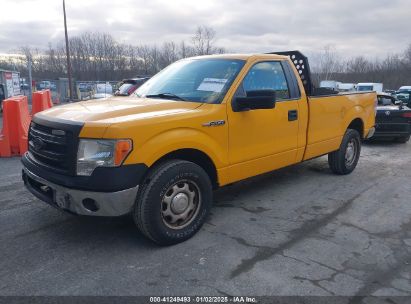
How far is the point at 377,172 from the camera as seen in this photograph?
7125 millimetres

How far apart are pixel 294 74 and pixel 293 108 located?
54 centimetres

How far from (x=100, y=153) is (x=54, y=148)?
556 millimetres

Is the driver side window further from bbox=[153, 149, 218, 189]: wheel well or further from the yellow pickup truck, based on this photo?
bbox=[153, 149, 218, 189]: wheel well

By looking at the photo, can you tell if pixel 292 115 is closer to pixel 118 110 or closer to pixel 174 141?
pixel 174 141

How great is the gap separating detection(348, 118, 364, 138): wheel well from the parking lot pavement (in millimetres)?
1634

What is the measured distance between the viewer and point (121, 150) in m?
3.35

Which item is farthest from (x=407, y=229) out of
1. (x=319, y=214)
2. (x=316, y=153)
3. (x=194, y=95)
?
(x=194, y=95)

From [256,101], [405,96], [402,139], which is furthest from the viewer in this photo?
[405,96]

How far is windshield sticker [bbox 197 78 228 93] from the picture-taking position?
14.4ft

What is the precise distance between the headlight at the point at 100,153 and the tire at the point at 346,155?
4.22m

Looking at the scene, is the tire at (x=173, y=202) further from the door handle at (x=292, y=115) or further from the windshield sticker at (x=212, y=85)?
the door handle at (x=292, y=115)

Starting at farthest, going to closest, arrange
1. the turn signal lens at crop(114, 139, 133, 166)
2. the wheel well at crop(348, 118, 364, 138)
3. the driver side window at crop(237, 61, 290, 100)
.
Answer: the wheel well at crop(348, 118, 364, 138) → the driver side window at crop(237, 61, 290, 100) → the turn signal lens at crop(114, 139, 133, 166)

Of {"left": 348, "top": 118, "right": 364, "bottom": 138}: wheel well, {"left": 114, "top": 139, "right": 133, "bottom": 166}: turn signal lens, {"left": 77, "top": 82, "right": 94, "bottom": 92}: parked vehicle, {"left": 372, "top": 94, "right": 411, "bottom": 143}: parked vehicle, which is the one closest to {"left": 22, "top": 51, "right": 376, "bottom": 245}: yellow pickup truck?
{"left": 114, "top": 139, "right": 133, "bottom": 166}: turn signal lens

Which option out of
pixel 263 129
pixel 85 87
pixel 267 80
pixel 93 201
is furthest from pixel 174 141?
pixel 85 87
